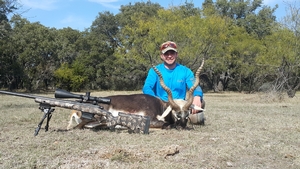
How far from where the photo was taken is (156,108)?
6887 millimetres

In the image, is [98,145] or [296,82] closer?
[98,145]

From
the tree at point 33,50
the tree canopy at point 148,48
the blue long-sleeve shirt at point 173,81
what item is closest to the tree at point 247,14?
the tree canopy at point 148,48

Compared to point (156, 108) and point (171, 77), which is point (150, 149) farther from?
point (171, 77)

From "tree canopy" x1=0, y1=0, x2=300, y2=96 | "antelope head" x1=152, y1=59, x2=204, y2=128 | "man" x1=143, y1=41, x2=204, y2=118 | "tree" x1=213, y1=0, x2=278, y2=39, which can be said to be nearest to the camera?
"antelope head" x1=152, y1=59, x2=204, y2=128

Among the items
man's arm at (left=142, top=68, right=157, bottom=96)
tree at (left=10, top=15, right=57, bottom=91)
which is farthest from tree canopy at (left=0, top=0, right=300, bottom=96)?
man's arm at (left=142, top=68, right=157, bottom=96)

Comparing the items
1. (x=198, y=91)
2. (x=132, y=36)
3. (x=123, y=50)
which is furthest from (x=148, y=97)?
(x=123, y=50)

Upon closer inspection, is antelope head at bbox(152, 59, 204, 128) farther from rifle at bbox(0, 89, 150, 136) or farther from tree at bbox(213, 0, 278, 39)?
tree at bbox(213, 0, 278, 39)

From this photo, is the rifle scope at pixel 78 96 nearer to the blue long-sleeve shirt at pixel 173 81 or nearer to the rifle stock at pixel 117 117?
the rifle stock at pixel 117 117

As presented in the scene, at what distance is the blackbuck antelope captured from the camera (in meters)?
6.70

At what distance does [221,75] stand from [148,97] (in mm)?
33748

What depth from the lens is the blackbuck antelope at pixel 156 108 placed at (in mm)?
6699

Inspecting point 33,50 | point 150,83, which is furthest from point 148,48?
point 150,83

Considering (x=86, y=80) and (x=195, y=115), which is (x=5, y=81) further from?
(x=195, y=115)

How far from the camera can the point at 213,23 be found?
2514 centimetres
